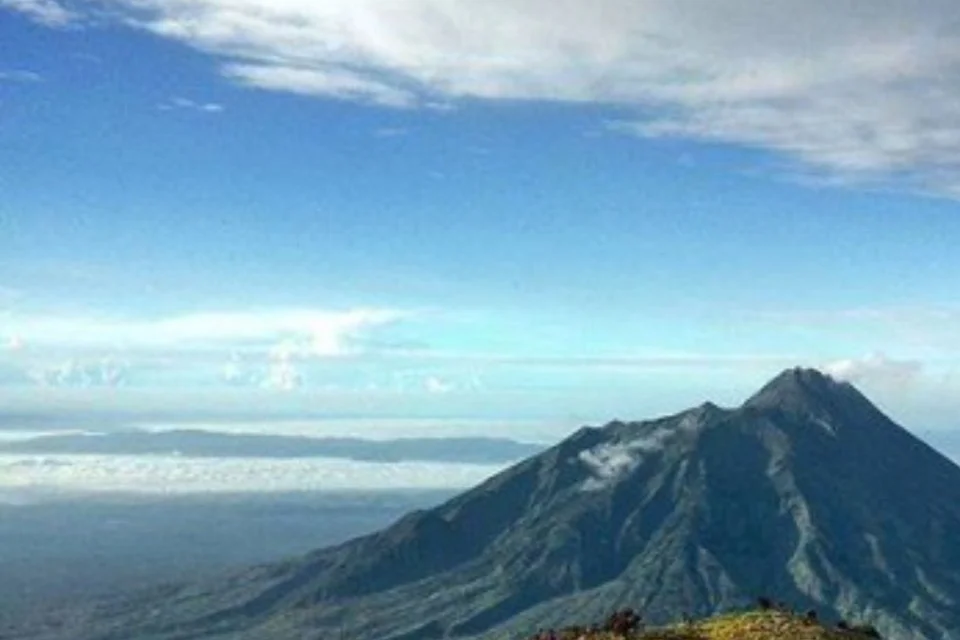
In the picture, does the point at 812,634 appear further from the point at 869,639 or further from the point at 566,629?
the point at 566,629

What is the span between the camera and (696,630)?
59031mm

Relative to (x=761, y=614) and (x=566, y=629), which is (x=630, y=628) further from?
(x=761, y=614)

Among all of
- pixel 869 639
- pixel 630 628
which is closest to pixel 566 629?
pixel 630 628

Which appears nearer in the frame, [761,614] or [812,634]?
[812,634]

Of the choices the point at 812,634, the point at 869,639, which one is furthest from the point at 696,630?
the point at 869,639

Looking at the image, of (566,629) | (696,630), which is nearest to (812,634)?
(696,630)

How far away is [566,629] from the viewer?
55.9 m

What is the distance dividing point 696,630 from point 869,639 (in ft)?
28.4

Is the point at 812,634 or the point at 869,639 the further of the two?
the point at 869,639

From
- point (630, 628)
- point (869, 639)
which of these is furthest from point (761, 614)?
point (630, 628)

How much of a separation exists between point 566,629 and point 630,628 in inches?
103

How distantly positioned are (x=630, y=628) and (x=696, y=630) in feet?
16.5

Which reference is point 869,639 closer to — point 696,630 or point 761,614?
point 761,614

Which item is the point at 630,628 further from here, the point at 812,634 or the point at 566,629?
the point at 812,634
